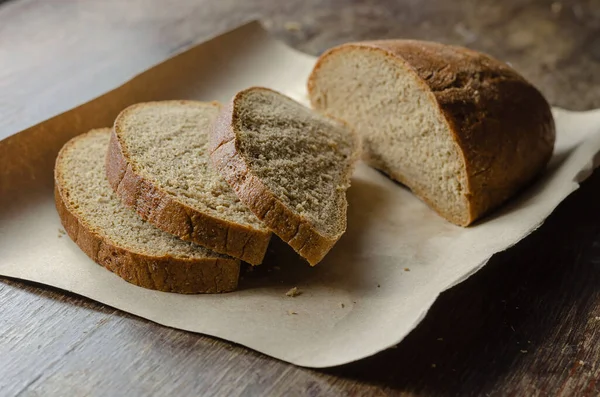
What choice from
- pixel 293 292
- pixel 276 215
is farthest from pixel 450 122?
pixel 293 292

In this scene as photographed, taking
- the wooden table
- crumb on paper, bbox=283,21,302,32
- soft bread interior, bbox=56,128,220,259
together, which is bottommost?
the wooden table

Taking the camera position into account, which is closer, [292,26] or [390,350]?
[390,350]

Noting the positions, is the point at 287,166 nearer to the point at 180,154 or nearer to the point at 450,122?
the point at 180,154

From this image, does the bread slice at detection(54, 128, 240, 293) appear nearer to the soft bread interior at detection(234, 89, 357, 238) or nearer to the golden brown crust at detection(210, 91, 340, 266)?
the golden brown crust at detection(210, 91, 340, 266)

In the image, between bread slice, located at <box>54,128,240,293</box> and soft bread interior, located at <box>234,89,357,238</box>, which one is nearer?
bread slice, located at <box>54,128,240,293</box>

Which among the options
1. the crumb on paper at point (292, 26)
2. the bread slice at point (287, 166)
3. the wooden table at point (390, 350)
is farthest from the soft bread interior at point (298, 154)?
the crumb on paper at point (292, 26)

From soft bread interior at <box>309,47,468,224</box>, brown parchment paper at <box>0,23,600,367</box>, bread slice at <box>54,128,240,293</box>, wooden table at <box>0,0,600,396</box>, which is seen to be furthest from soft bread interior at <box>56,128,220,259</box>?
soft bread interior at <box>309,47,468,224</box>

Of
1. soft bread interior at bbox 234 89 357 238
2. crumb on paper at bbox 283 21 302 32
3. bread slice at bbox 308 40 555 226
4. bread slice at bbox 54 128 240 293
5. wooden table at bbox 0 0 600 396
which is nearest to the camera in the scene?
wooden table at bbox 0 0 600 396

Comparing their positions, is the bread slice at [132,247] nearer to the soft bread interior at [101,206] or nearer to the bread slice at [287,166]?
the soft bread interior at [101,206]
